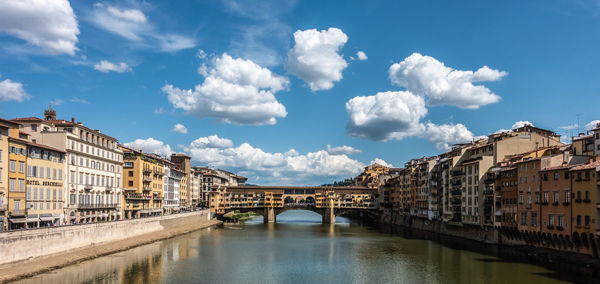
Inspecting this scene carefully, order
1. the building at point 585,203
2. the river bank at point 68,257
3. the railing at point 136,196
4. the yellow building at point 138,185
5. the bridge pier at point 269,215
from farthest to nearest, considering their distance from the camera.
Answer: the bridge pier at point 269,215 → the yellow building at point 138,185 → the railing at point 136,196 → the building at point 585,203 → the river bank at point 68,257

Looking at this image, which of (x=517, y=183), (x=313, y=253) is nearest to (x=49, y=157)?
(x=313, y=253)

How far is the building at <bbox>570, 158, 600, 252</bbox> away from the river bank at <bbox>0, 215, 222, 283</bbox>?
55514 millimetres

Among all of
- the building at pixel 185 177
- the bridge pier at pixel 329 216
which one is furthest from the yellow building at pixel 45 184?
the bridge pier at pixel 329 216

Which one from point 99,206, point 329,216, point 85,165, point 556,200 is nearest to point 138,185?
point 99,206

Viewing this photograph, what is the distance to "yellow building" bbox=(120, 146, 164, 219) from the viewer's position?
89000 mm

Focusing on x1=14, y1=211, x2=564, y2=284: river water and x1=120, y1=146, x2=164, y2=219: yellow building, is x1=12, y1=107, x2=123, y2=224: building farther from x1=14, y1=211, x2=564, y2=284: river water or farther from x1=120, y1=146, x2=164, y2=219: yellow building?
x1=14, y1=211, x2=564, y2=284: river water

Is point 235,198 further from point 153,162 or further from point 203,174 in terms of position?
point 153,162

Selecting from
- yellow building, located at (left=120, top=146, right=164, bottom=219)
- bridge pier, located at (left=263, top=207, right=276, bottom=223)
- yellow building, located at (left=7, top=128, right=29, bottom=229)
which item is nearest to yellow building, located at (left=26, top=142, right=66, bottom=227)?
yellow building, located at (left=7, top=128, right=29, bottom=229)

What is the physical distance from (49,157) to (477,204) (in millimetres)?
62761

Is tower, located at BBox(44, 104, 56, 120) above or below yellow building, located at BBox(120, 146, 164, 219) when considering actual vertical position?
above

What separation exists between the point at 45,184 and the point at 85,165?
452 inches

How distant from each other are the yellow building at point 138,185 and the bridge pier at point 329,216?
188 ft

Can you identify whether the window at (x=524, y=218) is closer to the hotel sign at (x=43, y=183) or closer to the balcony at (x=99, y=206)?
the balcony at (x=99, y=206)

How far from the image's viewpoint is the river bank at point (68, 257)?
42.8m
